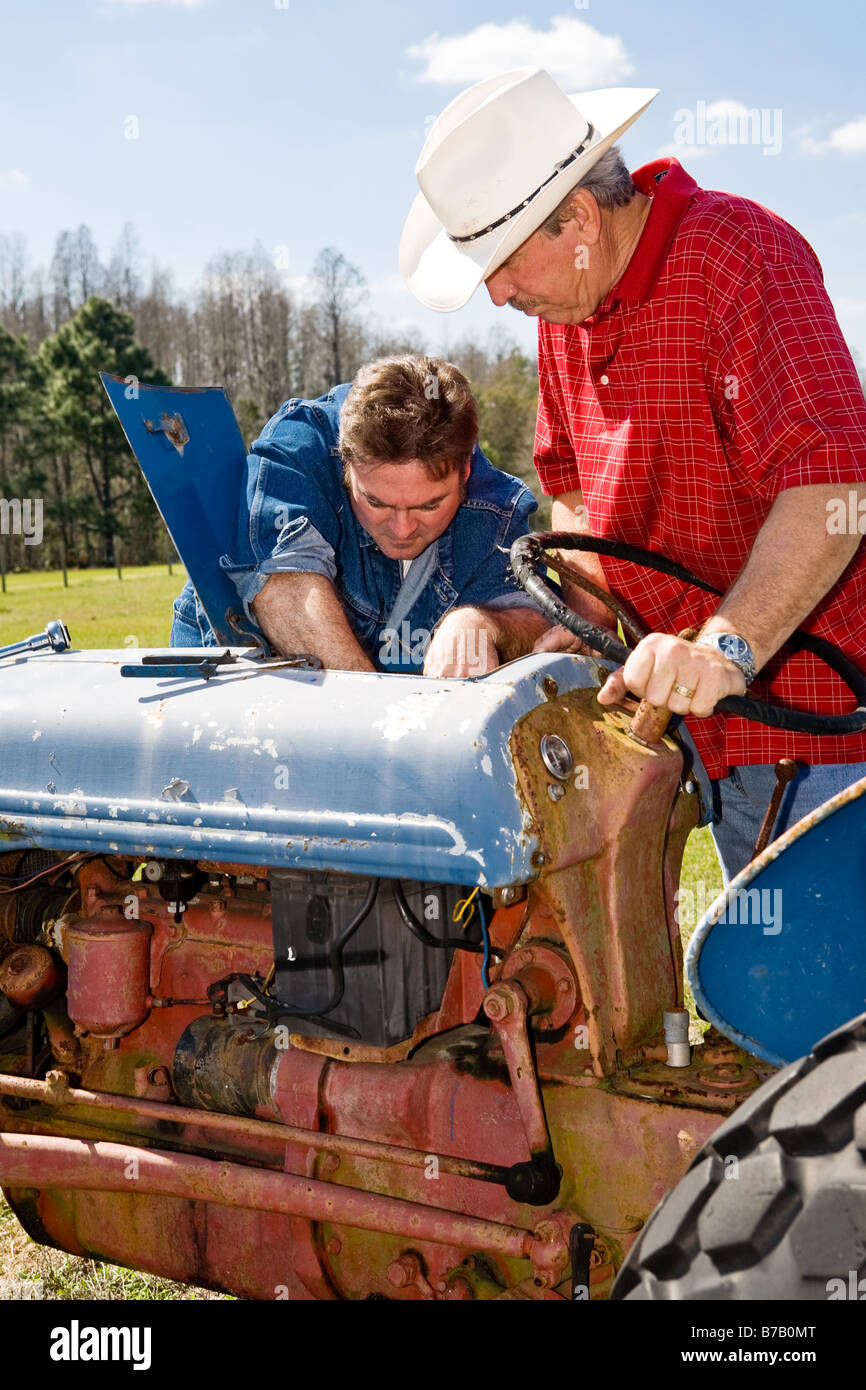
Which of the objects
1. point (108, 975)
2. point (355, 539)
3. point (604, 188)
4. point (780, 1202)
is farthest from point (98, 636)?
point (780, 1202)

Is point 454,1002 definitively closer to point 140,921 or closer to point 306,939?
point 306,939

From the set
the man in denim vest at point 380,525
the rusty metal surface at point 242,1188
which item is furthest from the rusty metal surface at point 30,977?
the man in denim vest at point 380,525

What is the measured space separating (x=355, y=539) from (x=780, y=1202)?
197 cm

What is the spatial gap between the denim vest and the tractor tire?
1.55 m

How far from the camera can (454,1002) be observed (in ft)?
7.60

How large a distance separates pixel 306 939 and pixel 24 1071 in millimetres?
894

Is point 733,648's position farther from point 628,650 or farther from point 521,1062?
point 521,1062

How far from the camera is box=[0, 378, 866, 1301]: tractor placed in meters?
1.89

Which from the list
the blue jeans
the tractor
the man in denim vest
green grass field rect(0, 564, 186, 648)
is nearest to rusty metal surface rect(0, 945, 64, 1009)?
the tractor

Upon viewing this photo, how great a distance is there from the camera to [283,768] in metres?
2.02

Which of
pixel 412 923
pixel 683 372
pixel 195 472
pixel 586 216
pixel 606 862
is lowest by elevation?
pixel 412 923

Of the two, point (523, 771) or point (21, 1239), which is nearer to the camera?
point (523, 771)

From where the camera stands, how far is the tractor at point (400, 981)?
1.89m
